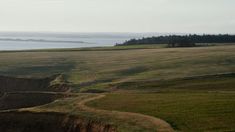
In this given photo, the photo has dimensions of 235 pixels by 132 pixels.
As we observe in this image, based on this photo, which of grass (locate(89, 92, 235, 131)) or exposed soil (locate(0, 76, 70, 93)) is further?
exposed soil (locate(0, 76, 70, 93))

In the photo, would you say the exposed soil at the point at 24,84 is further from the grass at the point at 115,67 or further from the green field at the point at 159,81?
the green field at the point at 159,81

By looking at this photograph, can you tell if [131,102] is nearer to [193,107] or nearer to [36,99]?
[193,107]

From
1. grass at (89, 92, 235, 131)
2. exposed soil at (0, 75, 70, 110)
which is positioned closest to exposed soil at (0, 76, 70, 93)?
exposed soil at (0, 75, 70, 110)

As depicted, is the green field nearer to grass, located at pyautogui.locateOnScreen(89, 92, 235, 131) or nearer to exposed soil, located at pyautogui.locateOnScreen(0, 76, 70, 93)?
grass, located at pyautogui.locateOnScreen(89, 92, 235, 131)

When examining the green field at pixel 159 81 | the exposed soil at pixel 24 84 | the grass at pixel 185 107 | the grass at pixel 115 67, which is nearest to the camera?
the grass at pixel 185 107

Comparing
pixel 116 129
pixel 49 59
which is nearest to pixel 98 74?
pixel 49 59

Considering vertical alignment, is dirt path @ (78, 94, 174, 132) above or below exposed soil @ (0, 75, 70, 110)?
above

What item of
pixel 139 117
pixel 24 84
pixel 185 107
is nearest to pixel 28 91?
pixel 24 84

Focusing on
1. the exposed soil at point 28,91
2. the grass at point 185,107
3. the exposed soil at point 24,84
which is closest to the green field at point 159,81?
the grass at point 185,107
